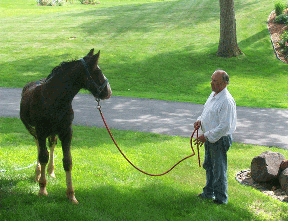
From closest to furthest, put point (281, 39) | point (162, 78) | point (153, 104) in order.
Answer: point (153, 104) < point (162, 78) < point (281, 39)

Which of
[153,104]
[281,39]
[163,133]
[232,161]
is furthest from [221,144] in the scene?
[281,39]

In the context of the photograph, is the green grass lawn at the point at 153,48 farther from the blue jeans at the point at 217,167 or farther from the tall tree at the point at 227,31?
the blue jeans at the point at 217,167

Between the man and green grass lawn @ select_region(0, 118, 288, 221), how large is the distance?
35 centimetres

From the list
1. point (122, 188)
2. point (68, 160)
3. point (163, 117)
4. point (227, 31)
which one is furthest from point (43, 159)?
point (227, 31)

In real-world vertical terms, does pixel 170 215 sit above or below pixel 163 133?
above

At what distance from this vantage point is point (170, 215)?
17.4 ft

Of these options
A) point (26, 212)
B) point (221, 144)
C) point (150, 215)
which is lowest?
point (150, 215)

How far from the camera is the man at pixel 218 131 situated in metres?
5.27

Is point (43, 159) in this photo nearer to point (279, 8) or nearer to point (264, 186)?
point (264, 186)

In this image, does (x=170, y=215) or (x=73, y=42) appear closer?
(x=170, y=215)

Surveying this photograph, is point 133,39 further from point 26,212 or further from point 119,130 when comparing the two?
point 26,212

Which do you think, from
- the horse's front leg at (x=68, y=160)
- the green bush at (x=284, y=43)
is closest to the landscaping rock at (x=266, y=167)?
the horse's front leg at (x=68, y=160)

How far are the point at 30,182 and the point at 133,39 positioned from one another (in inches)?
827

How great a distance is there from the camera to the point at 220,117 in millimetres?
5320
